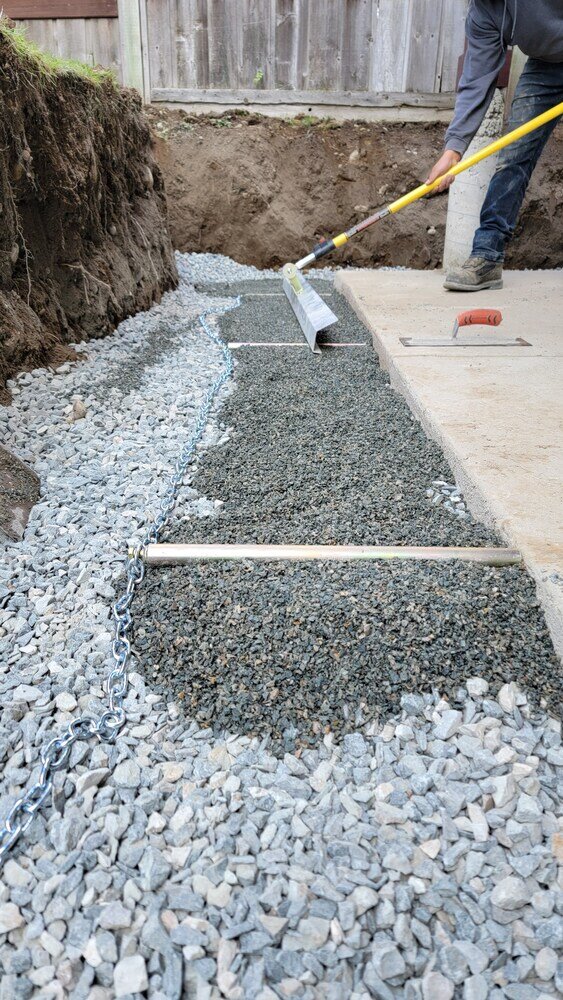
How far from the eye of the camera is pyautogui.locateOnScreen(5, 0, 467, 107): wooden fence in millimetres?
6000

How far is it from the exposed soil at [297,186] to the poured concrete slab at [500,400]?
83.9 inches

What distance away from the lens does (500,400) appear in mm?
2518

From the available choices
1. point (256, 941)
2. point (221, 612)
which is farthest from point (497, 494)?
point (256, 941)

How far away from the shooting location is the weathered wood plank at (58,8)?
605cm

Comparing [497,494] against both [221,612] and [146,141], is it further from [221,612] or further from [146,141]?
[146,141]

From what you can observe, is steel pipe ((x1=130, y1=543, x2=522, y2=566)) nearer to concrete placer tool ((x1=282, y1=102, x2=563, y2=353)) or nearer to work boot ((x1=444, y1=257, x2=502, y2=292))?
concrete placer tool ((x1=282, y1=102, x2=563, y2=353))

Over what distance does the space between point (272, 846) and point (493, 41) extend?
3.83m

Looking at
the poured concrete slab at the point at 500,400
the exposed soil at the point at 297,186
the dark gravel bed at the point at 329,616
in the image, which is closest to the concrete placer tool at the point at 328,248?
the poured concrete slab at the point at 500,400

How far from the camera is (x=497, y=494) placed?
1.86 meters

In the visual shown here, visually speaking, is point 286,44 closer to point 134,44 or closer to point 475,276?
point 134,44

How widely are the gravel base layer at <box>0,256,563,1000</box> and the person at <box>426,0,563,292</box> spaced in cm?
291

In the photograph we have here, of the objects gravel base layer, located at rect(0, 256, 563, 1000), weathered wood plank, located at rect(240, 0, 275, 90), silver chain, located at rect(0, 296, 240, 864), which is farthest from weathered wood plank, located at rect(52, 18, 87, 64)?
gravel base layer, located at rect(0, 256, 563, 1000)

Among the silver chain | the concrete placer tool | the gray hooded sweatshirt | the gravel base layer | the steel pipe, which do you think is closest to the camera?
the gravel base layer

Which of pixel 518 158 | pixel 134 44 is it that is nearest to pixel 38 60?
pixel 518 158
